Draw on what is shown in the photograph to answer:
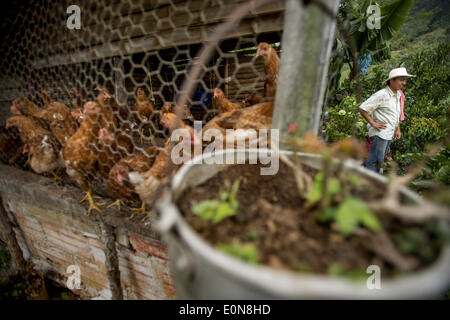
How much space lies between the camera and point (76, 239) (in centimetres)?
192

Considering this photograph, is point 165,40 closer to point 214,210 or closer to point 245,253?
point 214,210

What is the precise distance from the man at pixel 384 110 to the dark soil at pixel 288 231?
286cm

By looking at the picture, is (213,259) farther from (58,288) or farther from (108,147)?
(58,288)

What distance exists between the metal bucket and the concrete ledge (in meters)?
1.02

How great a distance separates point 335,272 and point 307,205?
172mm

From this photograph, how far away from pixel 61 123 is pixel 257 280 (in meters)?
2.58

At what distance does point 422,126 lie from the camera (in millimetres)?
3982

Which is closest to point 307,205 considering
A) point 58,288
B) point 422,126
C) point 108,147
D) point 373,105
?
point 108,147

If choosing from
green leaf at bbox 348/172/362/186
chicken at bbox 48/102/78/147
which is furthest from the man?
chicken at bbox 48/102/78/147

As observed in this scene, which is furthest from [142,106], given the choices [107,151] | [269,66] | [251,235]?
[251,235]

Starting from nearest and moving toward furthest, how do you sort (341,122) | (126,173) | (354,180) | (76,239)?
(354,180) → (126,173) → (76,239) → (341,122)

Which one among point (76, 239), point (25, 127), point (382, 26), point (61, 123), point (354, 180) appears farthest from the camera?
point (382, 26)

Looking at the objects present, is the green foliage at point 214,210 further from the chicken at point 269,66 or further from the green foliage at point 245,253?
the chicken at point 269,66

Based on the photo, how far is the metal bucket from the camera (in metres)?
0.26
